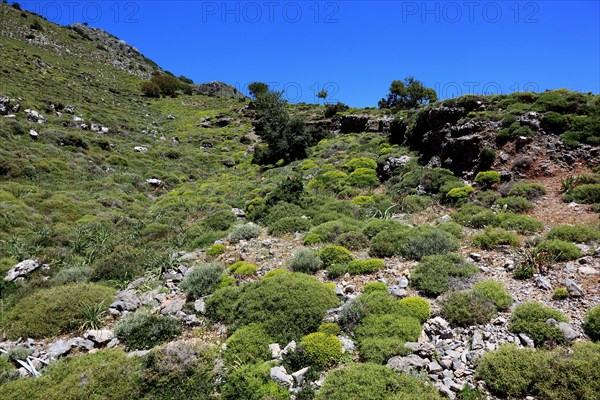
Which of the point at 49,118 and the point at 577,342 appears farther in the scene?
the point at 49,118

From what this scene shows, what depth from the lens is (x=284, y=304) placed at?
8.90m

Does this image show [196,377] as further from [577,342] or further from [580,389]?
[577,342]

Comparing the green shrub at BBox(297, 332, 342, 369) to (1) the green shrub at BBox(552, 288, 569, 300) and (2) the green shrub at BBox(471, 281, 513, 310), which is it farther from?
(1) the green shrub at BBox(552, 288, 569, 300)

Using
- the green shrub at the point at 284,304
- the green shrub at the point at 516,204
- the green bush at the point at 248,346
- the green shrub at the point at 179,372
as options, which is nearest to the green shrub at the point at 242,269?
the green shrub at the point at 284,304

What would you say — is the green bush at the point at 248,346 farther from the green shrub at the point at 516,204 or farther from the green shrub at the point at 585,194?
the green shrub at the point at 585,194

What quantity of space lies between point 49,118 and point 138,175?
1278cm

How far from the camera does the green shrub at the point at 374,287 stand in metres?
9.57

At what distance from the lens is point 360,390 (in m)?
6.04

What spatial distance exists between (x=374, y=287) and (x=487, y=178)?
39.5ft

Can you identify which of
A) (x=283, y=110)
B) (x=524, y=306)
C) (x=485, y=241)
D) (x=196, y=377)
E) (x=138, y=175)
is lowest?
(x=196, y=377)

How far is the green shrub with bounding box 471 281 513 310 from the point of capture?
8141 millimetres

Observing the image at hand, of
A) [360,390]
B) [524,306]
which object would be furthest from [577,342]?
→ [360,390]

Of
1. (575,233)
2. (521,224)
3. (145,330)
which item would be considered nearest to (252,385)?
(145,330)

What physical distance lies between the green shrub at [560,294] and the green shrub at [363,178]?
15801 millimetres
